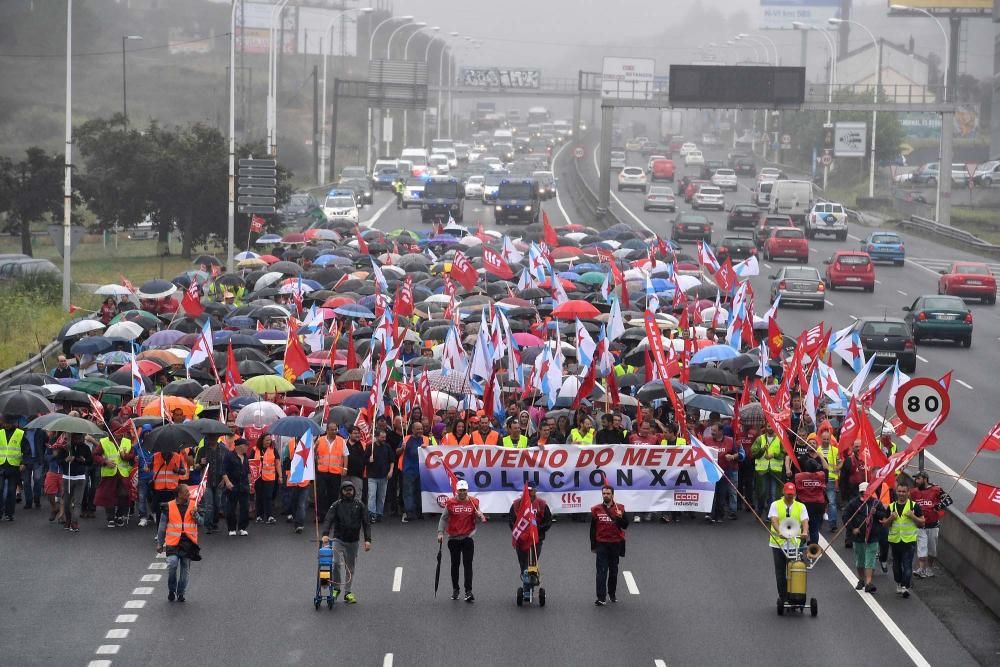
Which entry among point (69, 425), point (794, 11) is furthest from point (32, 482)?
point (794, 11)

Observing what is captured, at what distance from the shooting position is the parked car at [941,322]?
42.4 m

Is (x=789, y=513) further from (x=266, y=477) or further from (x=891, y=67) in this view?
(x=891, y=67)

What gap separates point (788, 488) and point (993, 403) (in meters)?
17.4

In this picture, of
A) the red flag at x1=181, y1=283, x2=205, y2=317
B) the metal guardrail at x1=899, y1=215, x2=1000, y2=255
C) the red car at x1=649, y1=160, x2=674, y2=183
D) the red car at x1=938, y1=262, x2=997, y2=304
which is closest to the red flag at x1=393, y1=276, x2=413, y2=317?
the red flag at x1=181, y1=283, x2=205, y2=317

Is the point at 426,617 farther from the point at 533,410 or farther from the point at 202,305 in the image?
the point at 202,305

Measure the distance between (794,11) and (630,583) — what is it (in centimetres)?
16531

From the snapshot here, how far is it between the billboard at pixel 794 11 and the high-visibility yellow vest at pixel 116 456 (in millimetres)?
160115

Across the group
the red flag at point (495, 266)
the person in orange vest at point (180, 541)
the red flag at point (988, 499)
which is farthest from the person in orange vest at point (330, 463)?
the red flag at point (495, 266)

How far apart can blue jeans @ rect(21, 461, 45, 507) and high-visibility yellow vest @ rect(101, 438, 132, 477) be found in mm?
1435

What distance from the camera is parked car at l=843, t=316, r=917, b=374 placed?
37344mm

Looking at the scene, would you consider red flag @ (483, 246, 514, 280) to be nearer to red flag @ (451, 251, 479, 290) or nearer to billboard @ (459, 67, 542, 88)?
red flag @ (451, 251, 479, 290)

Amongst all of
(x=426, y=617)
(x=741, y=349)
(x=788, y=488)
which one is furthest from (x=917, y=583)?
(x=741, y=349)

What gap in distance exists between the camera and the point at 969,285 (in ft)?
170

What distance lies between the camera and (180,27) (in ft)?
581
